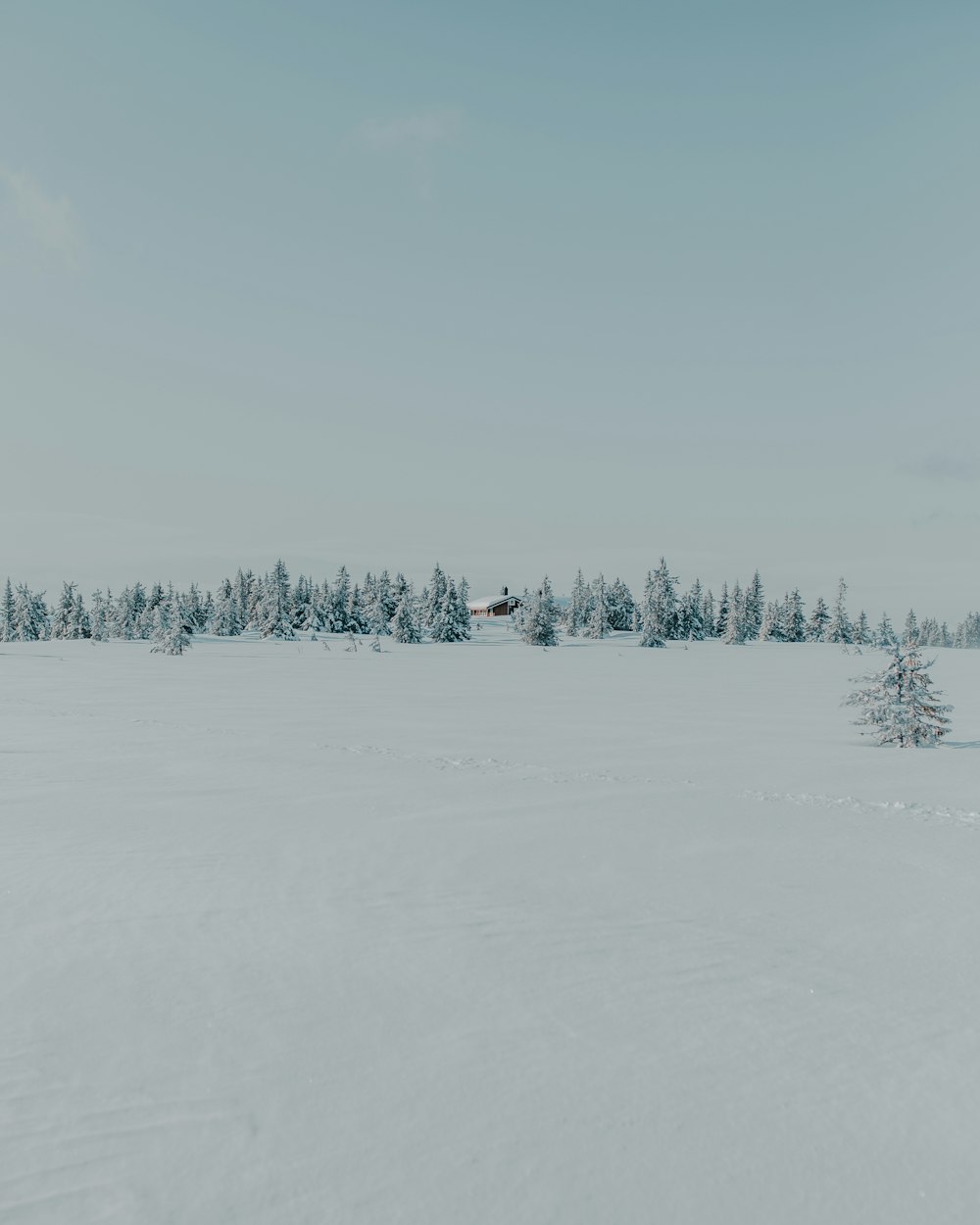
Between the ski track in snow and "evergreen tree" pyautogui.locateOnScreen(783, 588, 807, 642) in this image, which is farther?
"evergreen tree" pyautogui.locateOnScreen(783, 588, 807, 642)

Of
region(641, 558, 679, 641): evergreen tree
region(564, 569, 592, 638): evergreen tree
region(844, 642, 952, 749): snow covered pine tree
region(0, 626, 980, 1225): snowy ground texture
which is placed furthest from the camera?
region(564, 569, 592, 638): evergreen tree

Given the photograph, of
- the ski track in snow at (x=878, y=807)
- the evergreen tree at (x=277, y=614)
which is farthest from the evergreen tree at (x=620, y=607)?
the ski track in snow at (x=878, y=807)

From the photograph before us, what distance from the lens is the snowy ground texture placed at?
3.01 metres

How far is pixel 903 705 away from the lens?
1491 centimetres

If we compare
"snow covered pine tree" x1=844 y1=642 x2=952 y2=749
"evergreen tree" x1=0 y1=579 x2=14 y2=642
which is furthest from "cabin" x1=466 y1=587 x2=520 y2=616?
"snow covered pine tree" x1=844 y1=642 x2=952 y2=749

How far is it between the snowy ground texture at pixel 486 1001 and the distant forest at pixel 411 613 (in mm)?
59437

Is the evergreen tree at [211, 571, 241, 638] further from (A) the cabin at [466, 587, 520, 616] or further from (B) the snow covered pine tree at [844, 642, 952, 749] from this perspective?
(B) the snow covered pine tree at [844, 642, 952, 749]

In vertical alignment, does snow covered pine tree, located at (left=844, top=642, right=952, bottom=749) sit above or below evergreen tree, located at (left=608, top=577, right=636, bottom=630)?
below

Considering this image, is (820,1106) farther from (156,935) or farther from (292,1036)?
(156,935)

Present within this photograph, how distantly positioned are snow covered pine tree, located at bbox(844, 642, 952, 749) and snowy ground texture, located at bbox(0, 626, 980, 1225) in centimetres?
478

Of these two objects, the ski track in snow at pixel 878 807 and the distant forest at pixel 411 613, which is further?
the distant forest at pixel 411 613

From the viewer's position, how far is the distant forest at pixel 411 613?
70938 millimetres

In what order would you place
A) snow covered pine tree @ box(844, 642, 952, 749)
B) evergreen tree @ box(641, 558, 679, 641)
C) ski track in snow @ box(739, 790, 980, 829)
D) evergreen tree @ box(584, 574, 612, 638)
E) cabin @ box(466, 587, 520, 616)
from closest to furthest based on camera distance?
ski track in snow @ box(739, 790, 980, 829)
snow covered pine tree @ box(844, 642, 952, 749)
evergreen tree @ box(641, 558, 679, 641)
evergreen tree @ box(584, 574, 612, 638)
cabin @ box(466, 587, 520, 616)

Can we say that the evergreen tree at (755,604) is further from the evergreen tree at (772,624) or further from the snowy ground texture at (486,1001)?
the snowy ground texture at (486,1001)
